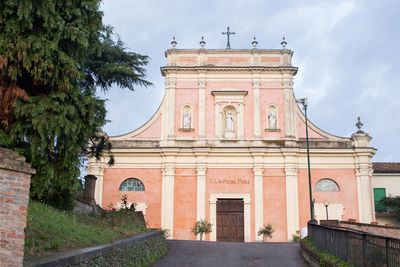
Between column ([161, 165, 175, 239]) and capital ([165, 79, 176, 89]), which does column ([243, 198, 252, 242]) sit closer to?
column ([161, 165, 175, 239])

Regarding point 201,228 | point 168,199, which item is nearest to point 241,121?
point 168,199

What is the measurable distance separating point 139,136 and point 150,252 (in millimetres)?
13660

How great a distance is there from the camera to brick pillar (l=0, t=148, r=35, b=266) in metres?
5.35

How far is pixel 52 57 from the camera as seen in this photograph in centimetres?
1132

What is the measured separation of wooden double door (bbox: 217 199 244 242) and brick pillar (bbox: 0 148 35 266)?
747 inches

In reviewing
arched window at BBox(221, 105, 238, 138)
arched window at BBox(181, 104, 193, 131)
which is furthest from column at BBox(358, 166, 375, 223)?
arched window at BBox(181, 104, 193, 131)

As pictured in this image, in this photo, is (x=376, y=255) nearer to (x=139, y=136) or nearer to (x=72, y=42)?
(x=72, y=42)

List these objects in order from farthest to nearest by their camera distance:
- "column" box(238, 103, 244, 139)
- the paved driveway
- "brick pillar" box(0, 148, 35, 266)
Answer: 1. "column" box(238, 103, 244, 139)
2. the paved driveway
3. "brick pillar" box(0, 148, 35, 266)

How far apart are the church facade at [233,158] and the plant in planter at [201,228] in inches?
14.8

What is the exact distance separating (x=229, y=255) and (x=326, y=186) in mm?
12513

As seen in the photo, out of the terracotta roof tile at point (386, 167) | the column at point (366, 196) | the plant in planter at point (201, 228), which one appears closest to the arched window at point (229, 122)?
the plant in planter at point (201, 228)

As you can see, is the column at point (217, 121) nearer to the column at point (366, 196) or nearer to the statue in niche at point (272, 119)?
the statue in niche at point (272, 119)

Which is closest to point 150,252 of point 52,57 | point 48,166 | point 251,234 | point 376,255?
point 48,166

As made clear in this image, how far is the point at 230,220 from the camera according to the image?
24.1m
